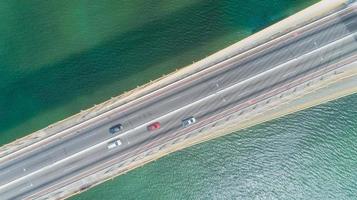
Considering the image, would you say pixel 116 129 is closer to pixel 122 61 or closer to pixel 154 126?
pixel 154 126

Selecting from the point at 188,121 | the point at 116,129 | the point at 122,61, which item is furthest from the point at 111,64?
the point at 188,121

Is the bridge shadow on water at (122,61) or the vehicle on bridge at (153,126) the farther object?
the bridge shadow on water at (122,61)

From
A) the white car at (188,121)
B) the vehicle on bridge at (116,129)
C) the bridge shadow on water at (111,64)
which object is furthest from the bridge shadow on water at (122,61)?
the white car at (188,121)

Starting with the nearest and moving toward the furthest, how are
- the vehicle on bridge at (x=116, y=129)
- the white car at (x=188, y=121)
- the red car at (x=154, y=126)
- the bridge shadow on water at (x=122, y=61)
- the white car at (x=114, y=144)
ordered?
the white car at (x=188, y=121) → the red car at (x=154, y=126) → the white car at (x=114, y=144) → the vehicle on bridge at (x=116, y=129) → the bridge shadow on water at (x=122, y=61)

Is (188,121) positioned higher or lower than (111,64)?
lower

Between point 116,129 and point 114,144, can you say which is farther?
point 116,129

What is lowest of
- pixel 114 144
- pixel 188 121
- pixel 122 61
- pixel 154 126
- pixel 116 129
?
pixel 188 121

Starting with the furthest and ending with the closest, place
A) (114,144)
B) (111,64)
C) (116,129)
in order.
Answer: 1. (111,64)
2. (116,129)
3. (114,144)

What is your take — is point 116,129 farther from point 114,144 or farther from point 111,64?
point 111,64

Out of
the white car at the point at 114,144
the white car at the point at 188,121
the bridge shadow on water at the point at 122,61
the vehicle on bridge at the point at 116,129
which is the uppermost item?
the bridge shadow on water at the point at 122,61

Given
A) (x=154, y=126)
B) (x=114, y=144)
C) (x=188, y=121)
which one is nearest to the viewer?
(x=188, y=121)

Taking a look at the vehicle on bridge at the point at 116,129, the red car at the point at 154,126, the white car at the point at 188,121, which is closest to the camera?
the white car at the point at 188,121

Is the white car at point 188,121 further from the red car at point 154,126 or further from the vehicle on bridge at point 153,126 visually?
the red car at point 154,126
